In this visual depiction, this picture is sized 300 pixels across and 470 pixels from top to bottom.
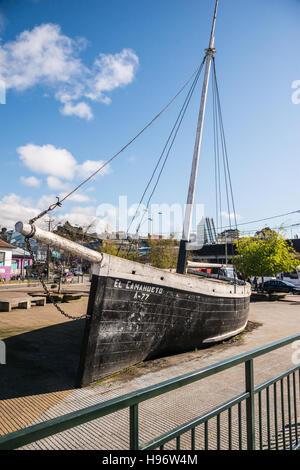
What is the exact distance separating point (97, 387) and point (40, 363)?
2025 millimetres

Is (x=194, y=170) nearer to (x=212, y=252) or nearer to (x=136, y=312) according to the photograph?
(x=136, y=312)

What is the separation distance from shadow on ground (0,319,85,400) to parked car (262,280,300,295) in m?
22.7

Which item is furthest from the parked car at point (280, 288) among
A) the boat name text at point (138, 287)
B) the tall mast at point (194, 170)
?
the boat name text at point (138, 287)

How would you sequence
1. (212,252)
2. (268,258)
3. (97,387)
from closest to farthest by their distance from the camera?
(97,387), (268,258), (212,252)

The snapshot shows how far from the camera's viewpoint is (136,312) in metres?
6.41

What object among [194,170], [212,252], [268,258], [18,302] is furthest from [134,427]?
[212,252]

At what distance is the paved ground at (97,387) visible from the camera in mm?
4016

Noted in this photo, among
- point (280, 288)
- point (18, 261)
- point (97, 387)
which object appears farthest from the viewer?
point (18, 261)

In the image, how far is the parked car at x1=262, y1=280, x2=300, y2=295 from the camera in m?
27.4

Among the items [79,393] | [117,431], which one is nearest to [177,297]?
[79,393]

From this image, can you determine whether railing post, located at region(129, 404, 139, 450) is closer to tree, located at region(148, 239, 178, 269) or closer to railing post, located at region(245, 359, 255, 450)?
railing post, located at region(245, 359, 255, 450)

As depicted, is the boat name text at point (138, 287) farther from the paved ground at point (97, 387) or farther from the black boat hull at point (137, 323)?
the paved ground at point (97, 387)
